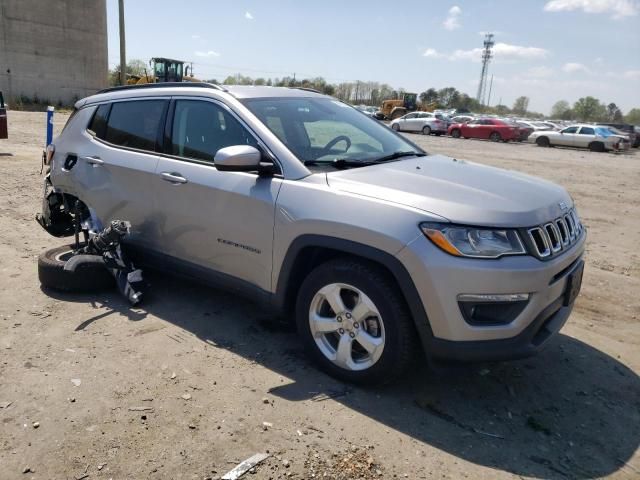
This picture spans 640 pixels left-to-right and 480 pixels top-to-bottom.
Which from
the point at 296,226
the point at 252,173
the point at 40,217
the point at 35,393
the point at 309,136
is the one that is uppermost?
the point at 309,136

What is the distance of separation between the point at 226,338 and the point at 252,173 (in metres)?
1.23

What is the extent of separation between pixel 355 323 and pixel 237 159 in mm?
1245

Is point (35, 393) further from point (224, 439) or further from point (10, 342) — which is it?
point (224, 439)

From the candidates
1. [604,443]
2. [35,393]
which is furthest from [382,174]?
[35,393]

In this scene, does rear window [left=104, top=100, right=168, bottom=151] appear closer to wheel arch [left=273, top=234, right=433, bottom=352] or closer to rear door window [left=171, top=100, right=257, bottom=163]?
rear door window [left=171, top=100, right=257, bottom=163]

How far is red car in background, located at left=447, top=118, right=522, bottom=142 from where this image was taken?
112ft

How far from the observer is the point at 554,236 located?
10.3 feet

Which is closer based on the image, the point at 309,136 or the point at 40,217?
the point at 309,136

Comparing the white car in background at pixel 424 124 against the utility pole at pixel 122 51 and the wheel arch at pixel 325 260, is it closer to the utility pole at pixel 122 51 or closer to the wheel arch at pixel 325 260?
the utility pole at pixel 122 51

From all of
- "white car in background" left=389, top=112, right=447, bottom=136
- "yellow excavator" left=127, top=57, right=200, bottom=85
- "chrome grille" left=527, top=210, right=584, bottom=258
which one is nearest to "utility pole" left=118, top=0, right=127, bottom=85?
"yellow excavator" left=127, top=57, right=200, bottom=85

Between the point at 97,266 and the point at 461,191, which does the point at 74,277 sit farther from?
the point at 461,191

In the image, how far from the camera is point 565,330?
4.31 metres

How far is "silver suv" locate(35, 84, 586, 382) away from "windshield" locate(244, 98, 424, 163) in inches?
0.6

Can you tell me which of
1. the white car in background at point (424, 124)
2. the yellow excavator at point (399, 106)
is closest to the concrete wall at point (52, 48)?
the yellow excavator at point (399, 106)
